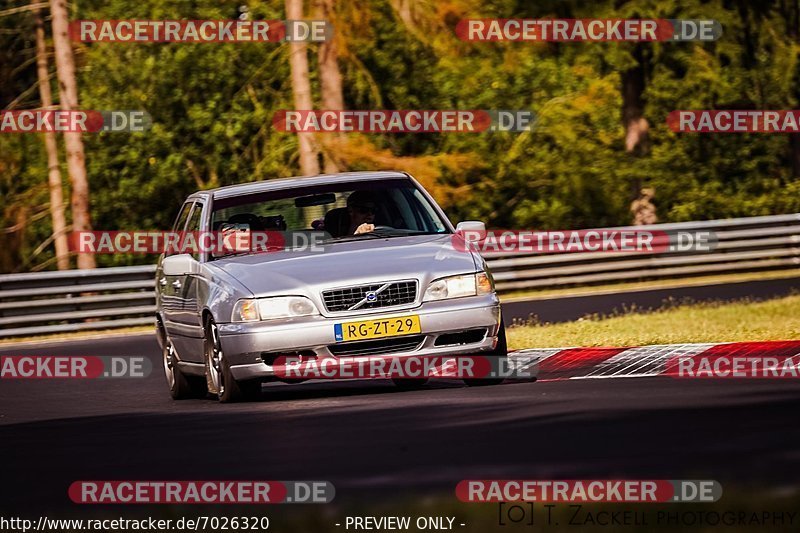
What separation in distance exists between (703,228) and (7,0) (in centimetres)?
2627

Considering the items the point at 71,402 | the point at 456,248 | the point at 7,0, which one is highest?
the point at 7,0

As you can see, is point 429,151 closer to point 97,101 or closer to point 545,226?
point 545,226

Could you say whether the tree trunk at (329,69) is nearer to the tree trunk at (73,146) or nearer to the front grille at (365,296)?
the tree trunk at (73,146)

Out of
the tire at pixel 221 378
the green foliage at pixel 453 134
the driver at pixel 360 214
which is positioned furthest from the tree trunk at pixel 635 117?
the tire at pixel 221 378

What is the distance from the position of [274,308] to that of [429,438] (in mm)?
2943

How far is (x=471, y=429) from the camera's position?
938cm

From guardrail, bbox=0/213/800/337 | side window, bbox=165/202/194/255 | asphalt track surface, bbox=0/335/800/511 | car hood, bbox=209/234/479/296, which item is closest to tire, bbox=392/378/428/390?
asphalt track surface, bbox=0/335/800/511

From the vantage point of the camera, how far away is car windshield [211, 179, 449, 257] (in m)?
12.9

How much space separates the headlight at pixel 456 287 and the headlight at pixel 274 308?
0.82 metres

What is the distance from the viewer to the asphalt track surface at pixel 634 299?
76.8 ft

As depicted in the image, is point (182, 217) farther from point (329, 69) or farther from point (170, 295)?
point (329, 69)

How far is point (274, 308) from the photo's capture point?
11773 millimetres

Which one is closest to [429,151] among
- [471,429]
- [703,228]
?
[703,228]

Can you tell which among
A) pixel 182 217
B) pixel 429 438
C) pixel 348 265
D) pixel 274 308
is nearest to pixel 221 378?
pixel 274 308
